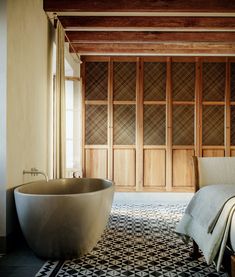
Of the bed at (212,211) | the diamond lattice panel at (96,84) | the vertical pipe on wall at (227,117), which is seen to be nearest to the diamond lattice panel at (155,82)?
the diamond lattice panel at (96,84)

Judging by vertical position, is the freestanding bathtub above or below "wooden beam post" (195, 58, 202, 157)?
below

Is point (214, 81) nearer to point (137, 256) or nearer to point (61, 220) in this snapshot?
point (137, 256)

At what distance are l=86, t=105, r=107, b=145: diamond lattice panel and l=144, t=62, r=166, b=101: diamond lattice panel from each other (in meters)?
0.78

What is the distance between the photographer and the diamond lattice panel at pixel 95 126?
4.80 m

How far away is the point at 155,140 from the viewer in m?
4.80

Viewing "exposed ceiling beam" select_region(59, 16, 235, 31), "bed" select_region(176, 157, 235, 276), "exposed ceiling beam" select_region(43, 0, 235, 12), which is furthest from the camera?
"exposed ceiling beam" select_region(59, 16, 235, 31)

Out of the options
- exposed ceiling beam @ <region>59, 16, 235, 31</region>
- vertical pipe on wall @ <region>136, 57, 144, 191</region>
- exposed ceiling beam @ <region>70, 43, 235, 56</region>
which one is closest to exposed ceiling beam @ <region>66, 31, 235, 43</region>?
exposed ceiling beam @ <region>70, 43, 235, 56</region>

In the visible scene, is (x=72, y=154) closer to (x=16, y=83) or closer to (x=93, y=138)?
(x=93, y=138)

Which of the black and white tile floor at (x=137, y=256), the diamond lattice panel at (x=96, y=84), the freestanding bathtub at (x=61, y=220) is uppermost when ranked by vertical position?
the diamond lattice panel at (x=96, y=84)

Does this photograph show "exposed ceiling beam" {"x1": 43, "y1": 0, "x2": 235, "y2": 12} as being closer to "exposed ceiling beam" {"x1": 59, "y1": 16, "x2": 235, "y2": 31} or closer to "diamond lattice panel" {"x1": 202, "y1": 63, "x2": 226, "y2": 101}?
"exposed ceiling beam" {"x1": 59, "y1": 16, "x2": 235, "y2": 31}

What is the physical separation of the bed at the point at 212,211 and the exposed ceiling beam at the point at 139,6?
66.3 inches

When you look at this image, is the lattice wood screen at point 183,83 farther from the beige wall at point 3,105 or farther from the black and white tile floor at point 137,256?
the beige wall at point 3,105

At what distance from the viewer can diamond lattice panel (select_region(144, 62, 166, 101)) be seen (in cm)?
482

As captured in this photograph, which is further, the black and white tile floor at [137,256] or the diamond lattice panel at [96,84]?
the diamond lattice panel at [96,84]
